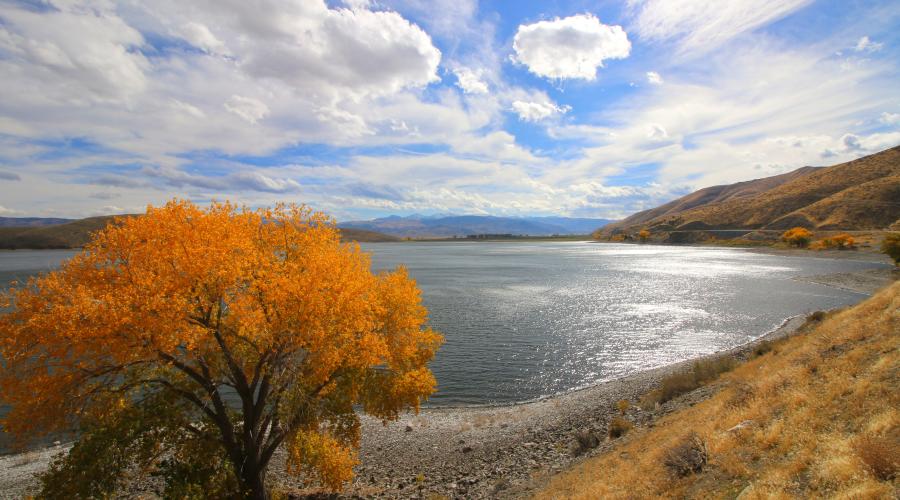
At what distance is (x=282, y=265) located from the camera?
19.7m

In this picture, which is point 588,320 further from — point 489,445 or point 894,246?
point 894,246

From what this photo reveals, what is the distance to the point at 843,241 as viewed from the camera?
436 feet

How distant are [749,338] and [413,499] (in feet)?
146

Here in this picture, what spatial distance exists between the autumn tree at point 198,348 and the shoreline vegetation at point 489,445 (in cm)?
446

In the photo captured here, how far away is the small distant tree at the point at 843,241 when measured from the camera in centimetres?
13127

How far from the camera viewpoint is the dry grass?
10125 mm

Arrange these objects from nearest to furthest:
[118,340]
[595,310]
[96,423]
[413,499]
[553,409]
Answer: [118,340]
[96,423]
[413,499]
[553,409]
[595,310]

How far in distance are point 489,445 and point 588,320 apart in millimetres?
37880

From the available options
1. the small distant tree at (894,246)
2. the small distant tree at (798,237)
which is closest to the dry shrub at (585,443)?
the small distant tree at (894,246)

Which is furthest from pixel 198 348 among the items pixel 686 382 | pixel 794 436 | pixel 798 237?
pixel 798 237

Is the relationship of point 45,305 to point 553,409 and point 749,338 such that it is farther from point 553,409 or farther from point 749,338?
point 749,338

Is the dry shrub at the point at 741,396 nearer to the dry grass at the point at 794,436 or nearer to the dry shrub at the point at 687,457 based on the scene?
the dry grass at the point at 794,436

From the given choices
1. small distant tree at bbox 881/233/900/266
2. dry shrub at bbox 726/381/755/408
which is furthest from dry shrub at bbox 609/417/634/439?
small distant tree at bbox 881/233/900/266

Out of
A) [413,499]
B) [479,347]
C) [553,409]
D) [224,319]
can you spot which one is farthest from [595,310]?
[224,319]
